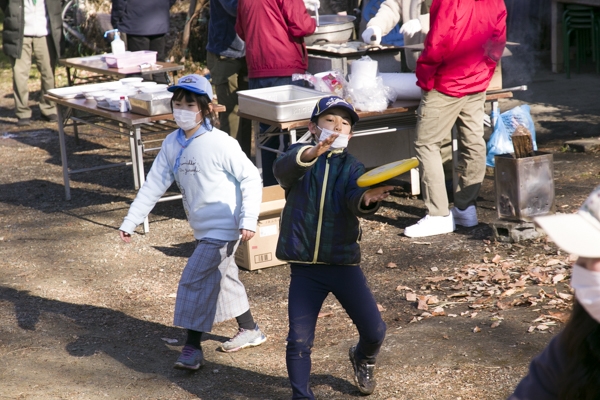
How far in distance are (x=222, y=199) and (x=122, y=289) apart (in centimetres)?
189

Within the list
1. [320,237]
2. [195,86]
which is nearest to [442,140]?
[195,86]

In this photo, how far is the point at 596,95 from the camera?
444 inches

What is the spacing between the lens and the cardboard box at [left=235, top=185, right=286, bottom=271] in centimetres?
639

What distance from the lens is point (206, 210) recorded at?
186 inches

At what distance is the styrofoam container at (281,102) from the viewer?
6645mm

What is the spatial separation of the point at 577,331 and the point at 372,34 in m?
6.18

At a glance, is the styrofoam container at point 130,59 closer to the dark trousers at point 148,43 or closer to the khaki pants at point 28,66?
the dark trousers at point 148,43

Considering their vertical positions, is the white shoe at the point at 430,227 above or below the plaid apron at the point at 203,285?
below

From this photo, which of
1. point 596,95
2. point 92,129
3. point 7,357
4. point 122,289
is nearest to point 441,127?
point 122,289

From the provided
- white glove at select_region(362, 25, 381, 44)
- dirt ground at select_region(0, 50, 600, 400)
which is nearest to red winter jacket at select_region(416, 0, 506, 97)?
dirt ground at select_region(0, 50, 600, 400)

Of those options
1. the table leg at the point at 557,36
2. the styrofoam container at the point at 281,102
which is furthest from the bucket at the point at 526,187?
the table leg at the point at 557,36

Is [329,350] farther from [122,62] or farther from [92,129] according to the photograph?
[92,129]

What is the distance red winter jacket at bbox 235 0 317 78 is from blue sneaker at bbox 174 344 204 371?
136 inches

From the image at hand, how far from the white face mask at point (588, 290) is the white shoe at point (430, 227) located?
16.3 feet
